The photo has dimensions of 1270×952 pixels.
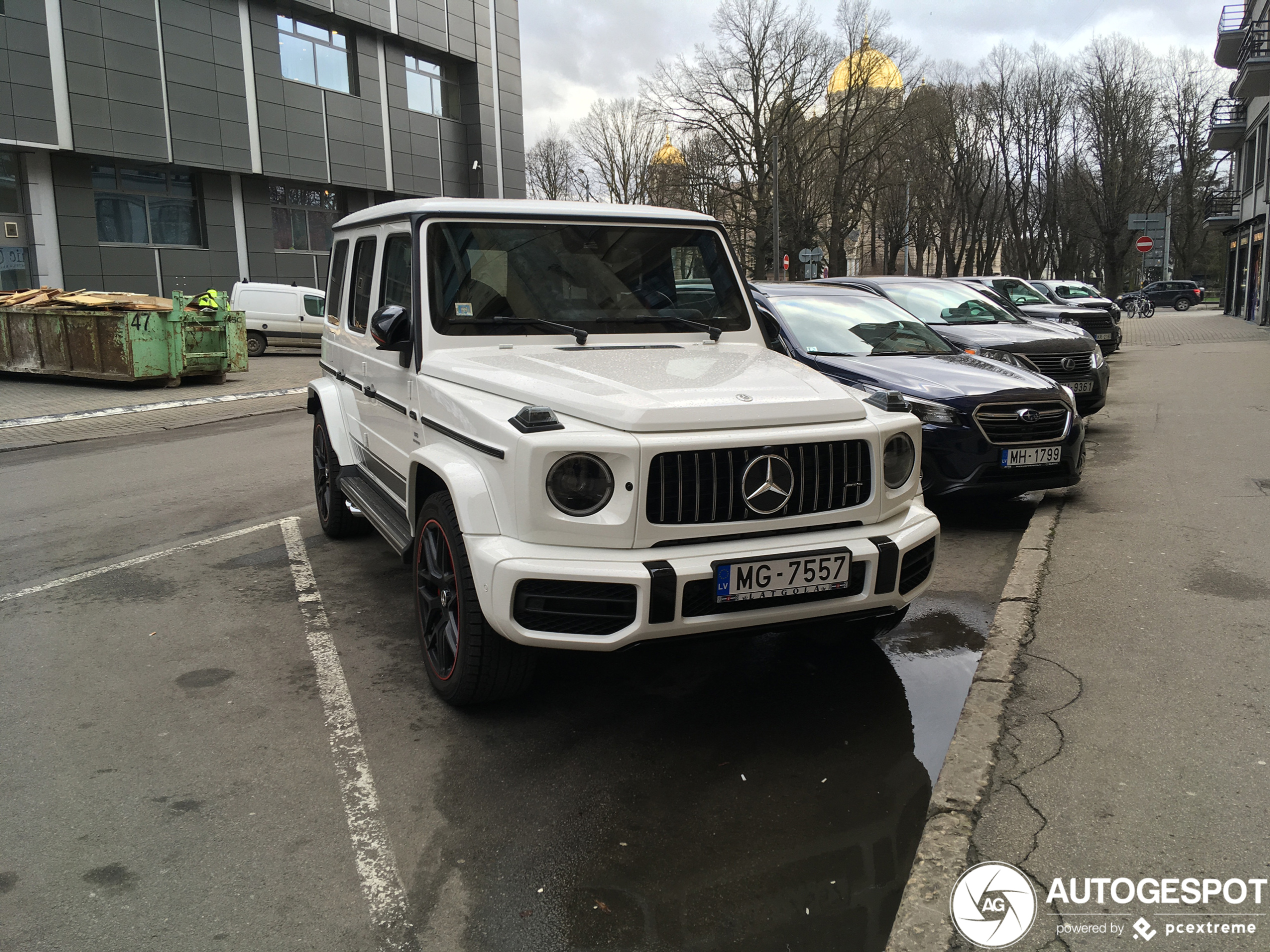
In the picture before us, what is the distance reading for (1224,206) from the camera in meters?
41.0

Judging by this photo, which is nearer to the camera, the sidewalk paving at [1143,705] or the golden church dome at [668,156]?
the sidewalk paving at [1143,705]

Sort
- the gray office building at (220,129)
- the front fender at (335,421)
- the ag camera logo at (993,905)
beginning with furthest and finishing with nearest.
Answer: the gray office building at (220,129)
the front fender at (335,421)
the ag camera logo at (993,905)

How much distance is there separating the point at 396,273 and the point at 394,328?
0.58m

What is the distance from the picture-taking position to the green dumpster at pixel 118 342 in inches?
661

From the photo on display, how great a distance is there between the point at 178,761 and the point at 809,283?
22.6 feet

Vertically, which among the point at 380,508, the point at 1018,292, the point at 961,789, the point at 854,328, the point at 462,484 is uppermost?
the point at 1018,292

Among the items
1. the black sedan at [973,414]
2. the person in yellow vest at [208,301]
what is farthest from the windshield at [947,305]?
the person in yellow vest at [208,301]

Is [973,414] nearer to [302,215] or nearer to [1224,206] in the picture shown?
[302,215]

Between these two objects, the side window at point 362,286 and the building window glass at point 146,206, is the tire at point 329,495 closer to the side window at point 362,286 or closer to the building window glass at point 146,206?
the side window at point 362,286

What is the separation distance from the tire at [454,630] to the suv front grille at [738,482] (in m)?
0.73

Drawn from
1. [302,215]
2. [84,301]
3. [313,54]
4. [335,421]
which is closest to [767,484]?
[335,421]

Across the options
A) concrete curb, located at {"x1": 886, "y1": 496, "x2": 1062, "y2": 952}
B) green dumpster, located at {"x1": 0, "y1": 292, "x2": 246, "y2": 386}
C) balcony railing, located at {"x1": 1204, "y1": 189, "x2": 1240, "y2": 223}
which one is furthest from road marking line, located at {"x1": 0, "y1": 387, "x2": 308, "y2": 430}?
balcony railing, located at {"x1": 1204, "y1": 189, "x2": 1240, "y2": 223}

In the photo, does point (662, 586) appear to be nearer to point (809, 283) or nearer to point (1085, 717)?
point (1085, 717)

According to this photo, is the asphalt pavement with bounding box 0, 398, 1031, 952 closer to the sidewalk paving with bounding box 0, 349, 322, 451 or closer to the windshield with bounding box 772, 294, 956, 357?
the windshield with bounding box 772, 294, 956, 357
